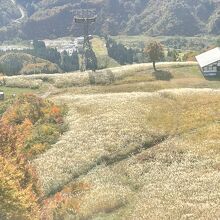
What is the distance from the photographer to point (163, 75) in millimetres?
100500

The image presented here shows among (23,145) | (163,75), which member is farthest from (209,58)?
(23,145)

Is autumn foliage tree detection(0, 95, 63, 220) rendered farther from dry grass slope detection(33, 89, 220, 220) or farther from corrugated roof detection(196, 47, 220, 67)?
corrugated roof detection(196, 47, 220, 67)

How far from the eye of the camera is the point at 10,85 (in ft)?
352

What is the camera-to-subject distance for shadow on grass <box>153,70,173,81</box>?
98.9 meters

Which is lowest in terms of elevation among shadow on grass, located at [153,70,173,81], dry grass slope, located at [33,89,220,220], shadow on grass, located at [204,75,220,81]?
shadow on grass, located at [153,70,173,81]

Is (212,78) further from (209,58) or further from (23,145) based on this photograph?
(23,145)

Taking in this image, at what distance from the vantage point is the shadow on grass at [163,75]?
98863 mm

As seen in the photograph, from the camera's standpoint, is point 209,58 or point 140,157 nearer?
point 140,157

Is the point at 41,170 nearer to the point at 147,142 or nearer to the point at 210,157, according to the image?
the point at 147,142

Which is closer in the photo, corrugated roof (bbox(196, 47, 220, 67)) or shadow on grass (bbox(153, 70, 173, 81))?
shadow on grass (bbox(153, 70, 173, 81))

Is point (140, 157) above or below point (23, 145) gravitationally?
above

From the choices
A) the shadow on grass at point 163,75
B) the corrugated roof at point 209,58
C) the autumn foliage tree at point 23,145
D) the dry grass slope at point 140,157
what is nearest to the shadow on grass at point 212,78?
the corrugated roof at point 209,58

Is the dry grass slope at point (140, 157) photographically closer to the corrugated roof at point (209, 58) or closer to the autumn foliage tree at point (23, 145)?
the autumn foliage tree at point (23, 145)

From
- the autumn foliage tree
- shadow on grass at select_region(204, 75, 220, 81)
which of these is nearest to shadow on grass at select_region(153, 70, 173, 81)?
shadow on grass at select_region(204, 75, 220, 81)
